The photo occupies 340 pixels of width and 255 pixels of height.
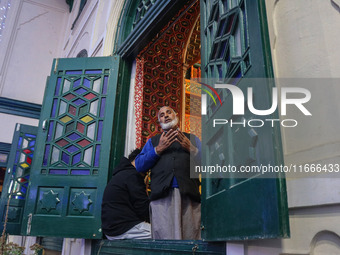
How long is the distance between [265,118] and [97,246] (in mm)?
2452

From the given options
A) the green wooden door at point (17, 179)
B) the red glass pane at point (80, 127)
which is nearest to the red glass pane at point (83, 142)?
the red glass pane at point (80, 127)

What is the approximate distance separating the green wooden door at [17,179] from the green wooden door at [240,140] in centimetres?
426

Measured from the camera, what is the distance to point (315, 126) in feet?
4.51

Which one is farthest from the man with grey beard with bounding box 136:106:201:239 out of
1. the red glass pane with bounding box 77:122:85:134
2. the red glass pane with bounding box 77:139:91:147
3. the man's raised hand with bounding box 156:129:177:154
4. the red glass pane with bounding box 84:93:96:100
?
the red glass pane with bounding box 84:93:96:100

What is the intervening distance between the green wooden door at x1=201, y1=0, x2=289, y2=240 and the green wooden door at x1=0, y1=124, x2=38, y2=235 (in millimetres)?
4257

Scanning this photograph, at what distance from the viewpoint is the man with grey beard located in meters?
2.38

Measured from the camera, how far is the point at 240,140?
4.68 ft

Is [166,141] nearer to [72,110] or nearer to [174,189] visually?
[174,189]

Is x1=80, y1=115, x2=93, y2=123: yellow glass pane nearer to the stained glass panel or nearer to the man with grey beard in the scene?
the stained glass panel

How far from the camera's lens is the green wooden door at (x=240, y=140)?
1.15 metres

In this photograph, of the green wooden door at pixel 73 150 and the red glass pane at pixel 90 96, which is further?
the red glass pane at pixel 90 96

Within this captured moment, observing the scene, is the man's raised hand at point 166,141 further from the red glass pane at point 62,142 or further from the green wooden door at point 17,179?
the green wooden door at point 17,179

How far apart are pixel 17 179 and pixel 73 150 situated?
237 cm

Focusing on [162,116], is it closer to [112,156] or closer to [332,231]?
[112,156]
